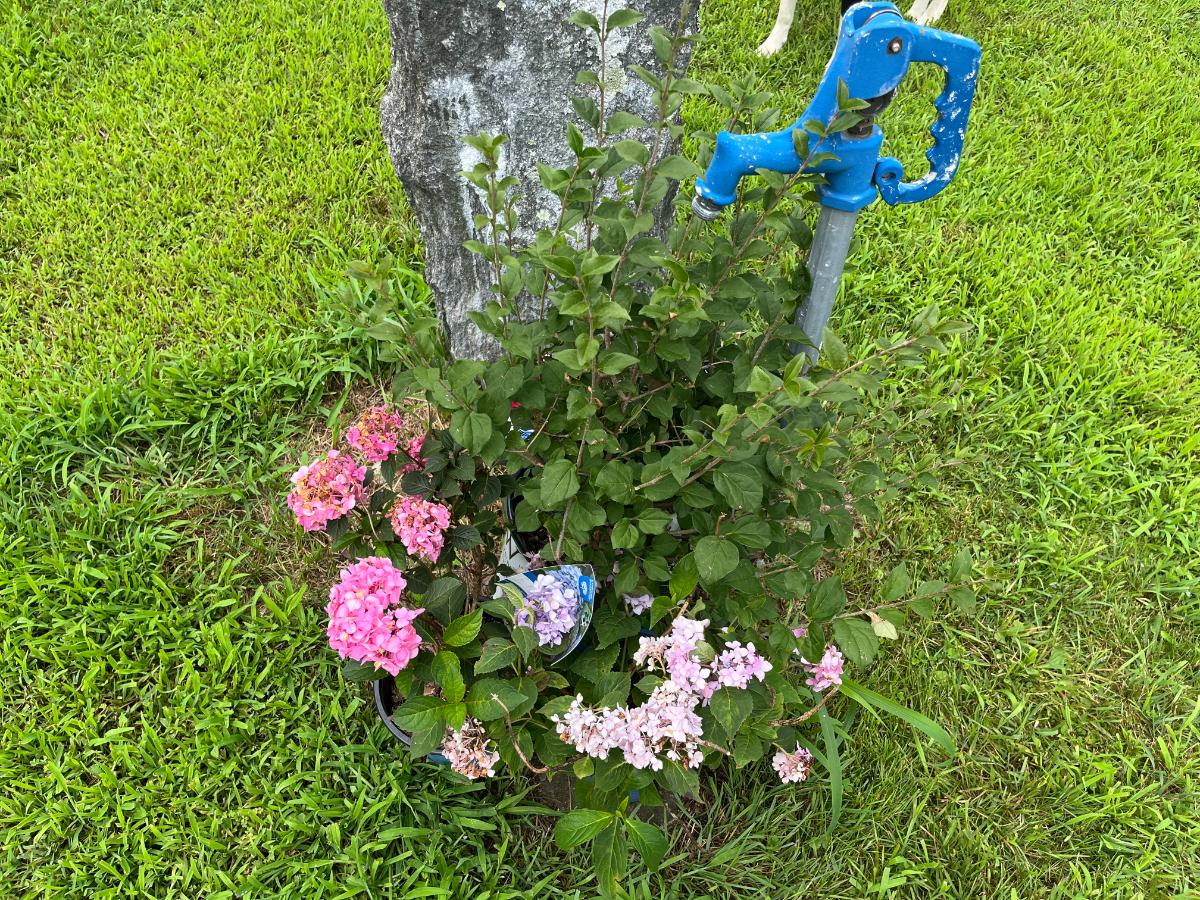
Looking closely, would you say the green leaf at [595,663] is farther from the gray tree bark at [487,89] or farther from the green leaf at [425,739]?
the gray tree bark at [487,89]

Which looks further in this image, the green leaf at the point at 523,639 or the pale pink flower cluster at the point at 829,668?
the pale pink flower cluster at the point at 829,668

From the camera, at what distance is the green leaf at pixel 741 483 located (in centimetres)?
140

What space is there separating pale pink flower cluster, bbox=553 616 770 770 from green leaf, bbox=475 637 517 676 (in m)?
0.14

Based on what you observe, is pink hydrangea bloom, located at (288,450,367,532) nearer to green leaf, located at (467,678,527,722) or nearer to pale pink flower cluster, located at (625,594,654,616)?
green leaf, located at (467,678,527,722)

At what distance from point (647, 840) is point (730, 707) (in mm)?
288

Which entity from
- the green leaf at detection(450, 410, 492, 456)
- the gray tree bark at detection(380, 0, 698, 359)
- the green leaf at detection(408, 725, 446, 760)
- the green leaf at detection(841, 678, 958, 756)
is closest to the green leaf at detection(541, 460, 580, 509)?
the green leaf at detection(450, 410, 492, 456)

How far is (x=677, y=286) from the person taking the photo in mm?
1321

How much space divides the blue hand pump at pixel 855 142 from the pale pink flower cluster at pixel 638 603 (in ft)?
1.96

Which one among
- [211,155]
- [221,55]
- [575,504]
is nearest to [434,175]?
[575,504]

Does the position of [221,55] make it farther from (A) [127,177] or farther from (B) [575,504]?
(B) [575,504]

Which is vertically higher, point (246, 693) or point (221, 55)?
point (221, 55)

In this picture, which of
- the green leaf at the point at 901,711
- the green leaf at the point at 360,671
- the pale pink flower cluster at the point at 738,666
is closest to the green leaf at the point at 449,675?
the green leaf at the point at 360,671

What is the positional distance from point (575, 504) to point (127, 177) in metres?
2.51

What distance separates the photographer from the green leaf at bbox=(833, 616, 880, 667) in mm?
1438
